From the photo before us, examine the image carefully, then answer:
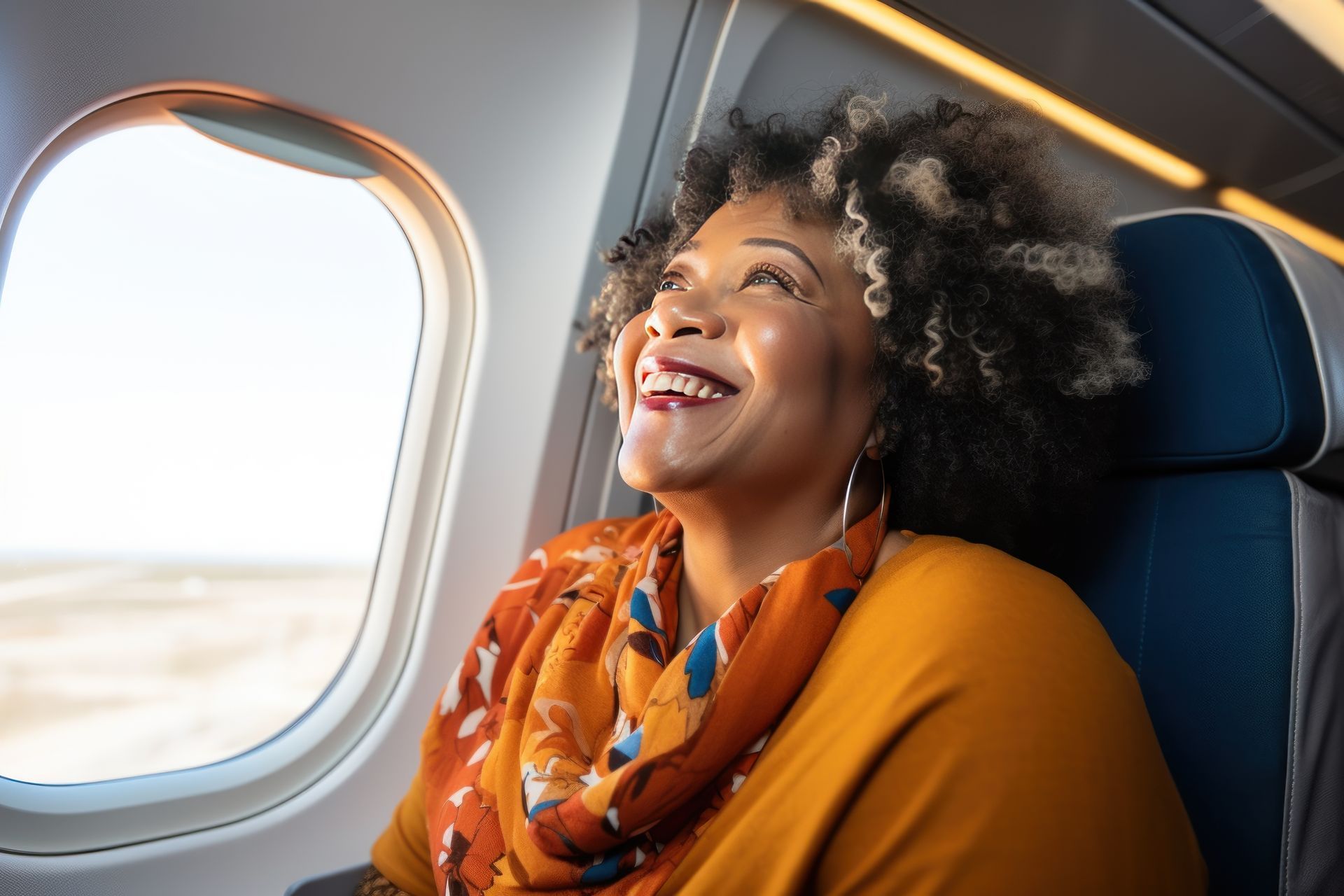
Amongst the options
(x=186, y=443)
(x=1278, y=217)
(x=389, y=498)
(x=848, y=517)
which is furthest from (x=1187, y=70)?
(x=186, y=443)

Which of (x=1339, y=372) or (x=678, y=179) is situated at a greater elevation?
(x=678, y=179)

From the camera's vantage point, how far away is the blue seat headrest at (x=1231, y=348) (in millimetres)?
1182

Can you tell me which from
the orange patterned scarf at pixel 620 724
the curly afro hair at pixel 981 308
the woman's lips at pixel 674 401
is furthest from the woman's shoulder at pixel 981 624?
the woman's lips at pixel 674 401

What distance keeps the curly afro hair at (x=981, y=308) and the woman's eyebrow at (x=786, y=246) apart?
0.06 metres

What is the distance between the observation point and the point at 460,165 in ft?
5.76

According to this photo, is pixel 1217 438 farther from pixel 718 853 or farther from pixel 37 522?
pixel 37 522

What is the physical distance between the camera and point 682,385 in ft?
4.28

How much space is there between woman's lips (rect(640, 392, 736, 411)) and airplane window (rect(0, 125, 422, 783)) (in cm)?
86

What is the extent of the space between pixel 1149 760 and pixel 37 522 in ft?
6.56

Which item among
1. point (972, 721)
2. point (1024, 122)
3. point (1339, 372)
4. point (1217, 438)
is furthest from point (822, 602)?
point (1024, 122)

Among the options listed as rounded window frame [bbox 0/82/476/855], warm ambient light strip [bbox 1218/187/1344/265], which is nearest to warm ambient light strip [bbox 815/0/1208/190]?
warm ambient light strip [bbox 1218/187/1344/265]

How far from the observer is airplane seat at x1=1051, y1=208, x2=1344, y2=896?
1109 millimetres

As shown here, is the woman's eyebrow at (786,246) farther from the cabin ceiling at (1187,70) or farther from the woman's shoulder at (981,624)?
the cabin ceiling at (1187,70)

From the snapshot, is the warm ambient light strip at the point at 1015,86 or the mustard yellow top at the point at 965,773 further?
the warm ambient light strip at the point at 1015,86
